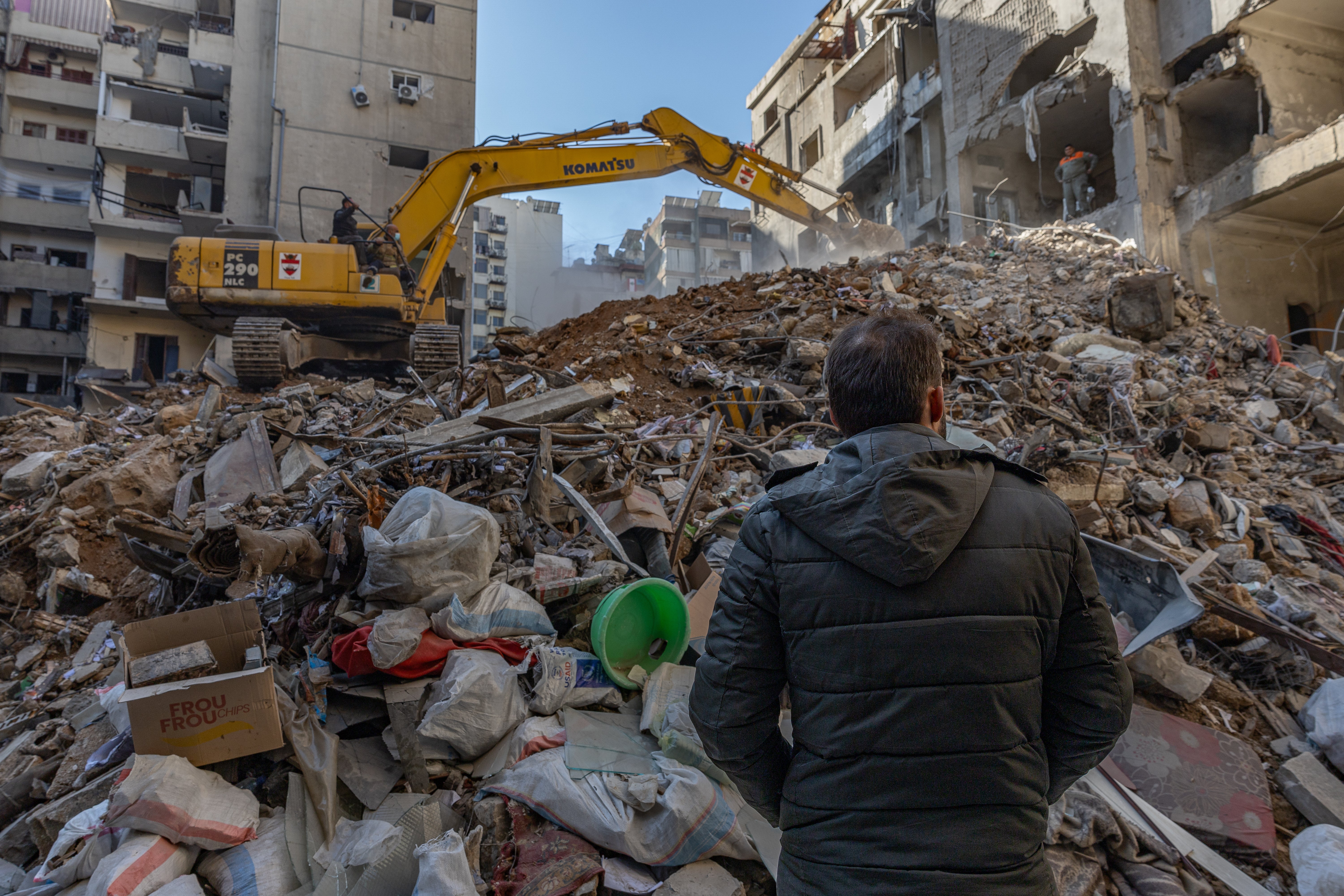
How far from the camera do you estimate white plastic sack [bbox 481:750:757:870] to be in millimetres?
1778

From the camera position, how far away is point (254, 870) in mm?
1691

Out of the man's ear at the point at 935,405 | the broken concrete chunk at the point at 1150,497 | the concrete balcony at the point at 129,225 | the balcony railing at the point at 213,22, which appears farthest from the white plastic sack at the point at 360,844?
the balcony railing at the point at 213,22

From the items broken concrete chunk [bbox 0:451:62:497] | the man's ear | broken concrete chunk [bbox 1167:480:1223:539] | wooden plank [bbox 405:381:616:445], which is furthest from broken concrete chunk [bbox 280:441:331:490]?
broken concrete chunk [bbox 1167:480:1223:539]

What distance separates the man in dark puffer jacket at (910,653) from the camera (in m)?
1.01

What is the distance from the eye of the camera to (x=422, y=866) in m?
1.59

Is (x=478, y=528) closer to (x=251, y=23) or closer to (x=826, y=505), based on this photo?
(x=826, y=505)

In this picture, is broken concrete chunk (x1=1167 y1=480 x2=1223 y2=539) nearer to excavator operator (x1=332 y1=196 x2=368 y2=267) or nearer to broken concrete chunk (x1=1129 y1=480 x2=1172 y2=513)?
broken concrete chunk (x1=1129 y1=480 x2=1172 y2=513)

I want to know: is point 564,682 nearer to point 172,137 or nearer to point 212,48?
point 172,137

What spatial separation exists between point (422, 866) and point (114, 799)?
0.79 m

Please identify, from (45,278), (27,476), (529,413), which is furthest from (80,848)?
(45,278)

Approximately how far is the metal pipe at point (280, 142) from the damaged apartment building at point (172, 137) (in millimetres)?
46

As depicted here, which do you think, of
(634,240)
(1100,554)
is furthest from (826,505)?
(634,240)

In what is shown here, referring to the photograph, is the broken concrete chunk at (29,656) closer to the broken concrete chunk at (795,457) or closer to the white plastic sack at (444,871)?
the white plastic sack at (444,871)

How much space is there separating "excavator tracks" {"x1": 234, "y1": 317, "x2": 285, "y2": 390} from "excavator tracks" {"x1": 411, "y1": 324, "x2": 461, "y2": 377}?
1.55 meters
